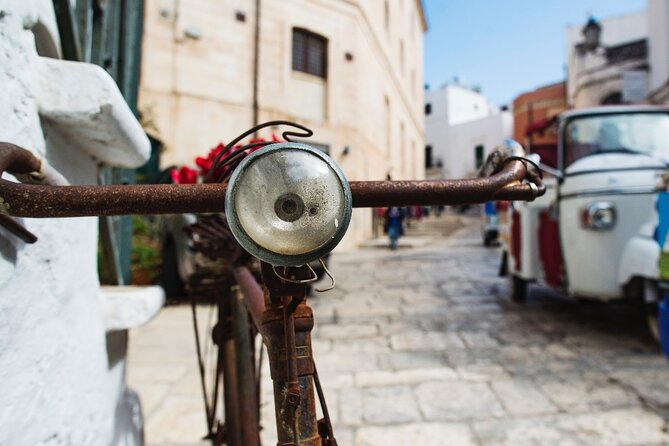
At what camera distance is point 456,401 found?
8.73ft

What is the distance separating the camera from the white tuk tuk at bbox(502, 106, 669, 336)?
11.1 ft

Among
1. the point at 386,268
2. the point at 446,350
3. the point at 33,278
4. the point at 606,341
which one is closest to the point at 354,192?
the point at 33,278

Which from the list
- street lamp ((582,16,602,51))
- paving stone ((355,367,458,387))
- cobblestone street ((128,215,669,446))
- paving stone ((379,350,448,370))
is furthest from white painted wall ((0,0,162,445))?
street lamp ((582,16,602,51))

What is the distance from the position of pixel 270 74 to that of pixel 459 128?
89.7ft

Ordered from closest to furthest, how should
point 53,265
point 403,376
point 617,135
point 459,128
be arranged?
1. point 53,265
2. point 403,376
3. point 617,135
4. point 459,128

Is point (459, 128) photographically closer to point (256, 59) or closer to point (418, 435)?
point (256, 59)

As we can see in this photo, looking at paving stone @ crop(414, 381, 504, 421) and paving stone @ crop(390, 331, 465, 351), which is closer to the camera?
paving stone @ crop(414, 381, 504, 421)

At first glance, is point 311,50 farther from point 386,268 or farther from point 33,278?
point 33,278

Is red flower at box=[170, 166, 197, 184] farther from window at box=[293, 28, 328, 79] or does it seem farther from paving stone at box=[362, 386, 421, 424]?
window at box=[293, 28, 328, 79]

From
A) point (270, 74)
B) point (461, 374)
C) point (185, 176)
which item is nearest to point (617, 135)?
point (461, 374)

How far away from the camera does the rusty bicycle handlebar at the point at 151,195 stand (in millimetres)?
630

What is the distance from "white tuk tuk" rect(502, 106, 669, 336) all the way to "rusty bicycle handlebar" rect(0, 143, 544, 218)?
2.80 m

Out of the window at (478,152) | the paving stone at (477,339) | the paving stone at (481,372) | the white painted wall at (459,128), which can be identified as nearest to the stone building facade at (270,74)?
the paving stone at (477,339)

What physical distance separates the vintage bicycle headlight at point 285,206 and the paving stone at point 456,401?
225cm
